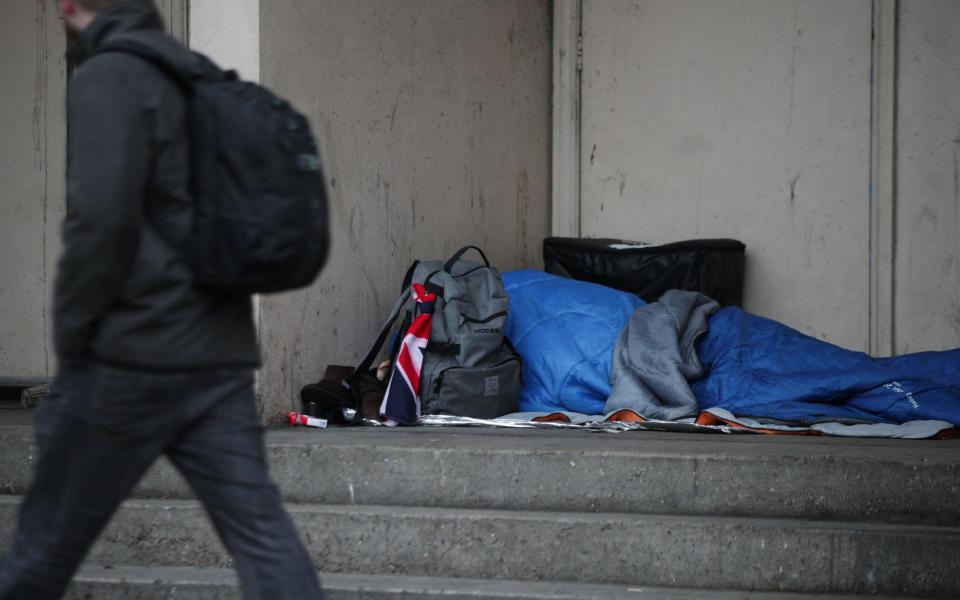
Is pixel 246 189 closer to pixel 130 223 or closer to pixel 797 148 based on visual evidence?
pixel 130 223

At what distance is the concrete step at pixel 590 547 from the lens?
3.48 m

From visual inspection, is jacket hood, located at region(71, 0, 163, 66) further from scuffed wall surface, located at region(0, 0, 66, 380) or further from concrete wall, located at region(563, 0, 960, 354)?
concrete wall, located at region(563, 0, 960, 354)

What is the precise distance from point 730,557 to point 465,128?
10.0 ft

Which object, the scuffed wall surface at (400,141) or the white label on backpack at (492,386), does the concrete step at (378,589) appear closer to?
the scuffed wall surface at (400,141)

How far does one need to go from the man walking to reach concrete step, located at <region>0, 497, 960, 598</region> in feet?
4.39

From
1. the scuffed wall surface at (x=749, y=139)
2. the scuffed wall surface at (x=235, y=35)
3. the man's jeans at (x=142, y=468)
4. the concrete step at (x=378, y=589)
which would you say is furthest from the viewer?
the scuffed wall surface at (x=749, y=139)

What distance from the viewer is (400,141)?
550 cm

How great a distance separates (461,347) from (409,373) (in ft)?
0.78

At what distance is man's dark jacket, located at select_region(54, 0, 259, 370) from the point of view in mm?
2152

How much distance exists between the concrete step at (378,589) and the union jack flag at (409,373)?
1.15 m

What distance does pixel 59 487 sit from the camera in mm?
2291

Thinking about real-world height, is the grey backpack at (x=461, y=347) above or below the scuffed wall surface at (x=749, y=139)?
below

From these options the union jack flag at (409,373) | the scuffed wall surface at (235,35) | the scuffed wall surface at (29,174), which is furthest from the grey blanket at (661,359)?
the scuffed wall surface at (29,174)

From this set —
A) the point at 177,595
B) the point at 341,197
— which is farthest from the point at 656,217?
the point at 177,595
